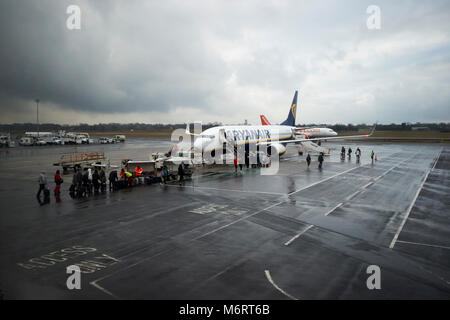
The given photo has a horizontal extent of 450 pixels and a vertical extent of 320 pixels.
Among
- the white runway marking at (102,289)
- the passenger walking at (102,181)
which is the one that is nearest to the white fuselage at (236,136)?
the passenger walking at (102,181)

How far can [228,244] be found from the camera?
442 inches

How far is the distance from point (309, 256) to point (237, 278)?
2.97 meters

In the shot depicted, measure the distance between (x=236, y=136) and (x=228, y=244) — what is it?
2576cm

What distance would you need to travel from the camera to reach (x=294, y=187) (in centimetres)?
2252

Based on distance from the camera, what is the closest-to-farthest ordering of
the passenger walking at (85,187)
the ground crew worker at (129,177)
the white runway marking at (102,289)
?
1. the white runway marking at (102,289)
2. the passenger walking at (85,187)
3. the ground crew worker at (129,177)

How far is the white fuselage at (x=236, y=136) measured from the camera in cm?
3225

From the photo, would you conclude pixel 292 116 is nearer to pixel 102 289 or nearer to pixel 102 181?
pixel 102 181

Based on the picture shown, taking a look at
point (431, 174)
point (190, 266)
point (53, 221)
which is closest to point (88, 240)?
point (53, 221)

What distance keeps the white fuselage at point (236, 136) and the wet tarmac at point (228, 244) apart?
38.0 feet

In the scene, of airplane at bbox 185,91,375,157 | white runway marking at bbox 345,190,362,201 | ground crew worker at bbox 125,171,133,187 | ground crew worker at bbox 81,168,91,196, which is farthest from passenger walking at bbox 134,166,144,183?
white runway marking at bbox 345,190,362,201

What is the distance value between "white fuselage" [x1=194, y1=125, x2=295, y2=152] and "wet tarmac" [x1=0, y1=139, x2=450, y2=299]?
11.6m

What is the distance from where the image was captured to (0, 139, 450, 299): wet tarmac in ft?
26.5

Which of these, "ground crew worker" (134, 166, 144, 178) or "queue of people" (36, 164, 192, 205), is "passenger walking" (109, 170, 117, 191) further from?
"ground crew worker" (134, 166, 144, 178)

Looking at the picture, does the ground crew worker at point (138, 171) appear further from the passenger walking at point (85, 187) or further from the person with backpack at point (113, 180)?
the passenger walking at point (85, 187)
